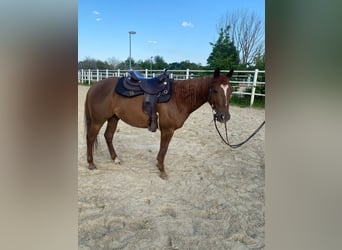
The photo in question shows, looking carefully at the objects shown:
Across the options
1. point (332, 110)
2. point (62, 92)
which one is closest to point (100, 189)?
point (62, 92)

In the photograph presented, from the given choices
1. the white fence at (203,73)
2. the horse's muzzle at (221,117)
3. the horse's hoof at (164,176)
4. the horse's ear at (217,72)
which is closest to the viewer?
the white fence at (203,73)

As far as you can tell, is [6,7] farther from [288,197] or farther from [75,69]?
[288,197]

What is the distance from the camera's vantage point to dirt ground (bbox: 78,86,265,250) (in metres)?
0.62

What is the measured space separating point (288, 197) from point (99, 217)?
442 millimetres

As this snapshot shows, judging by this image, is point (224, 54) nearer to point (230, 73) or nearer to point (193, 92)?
point (230, 73)

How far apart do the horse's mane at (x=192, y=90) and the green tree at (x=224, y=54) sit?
0.09m

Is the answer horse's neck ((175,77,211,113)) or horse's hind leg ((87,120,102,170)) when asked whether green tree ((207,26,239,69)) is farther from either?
horse's hind leg ((87,120,102,170))

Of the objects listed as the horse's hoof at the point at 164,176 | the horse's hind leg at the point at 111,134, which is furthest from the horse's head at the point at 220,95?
the horse's hind leg at the point at 111,134

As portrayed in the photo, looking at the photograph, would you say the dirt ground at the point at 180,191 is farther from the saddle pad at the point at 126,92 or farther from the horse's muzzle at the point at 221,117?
the saddle pad at the point at 126,92

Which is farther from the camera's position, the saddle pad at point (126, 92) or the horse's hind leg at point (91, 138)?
the saddle pad at point (126, 92)

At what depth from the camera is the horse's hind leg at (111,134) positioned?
0.92m

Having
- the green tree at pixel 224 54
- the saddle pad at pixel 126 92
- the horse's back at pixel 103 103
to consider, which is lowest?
the horse's back at pixel 103 103

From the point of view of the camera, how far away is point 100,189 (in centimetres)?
69

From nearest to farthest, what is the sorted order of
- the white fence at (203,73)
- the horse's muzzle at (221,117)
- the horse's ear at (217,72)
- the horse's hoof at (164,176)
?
the white fence at (203,73) < the horse's ear at (217,72) < the horse's muzzle at (221,117) < the horse's hoof at (164,176)
